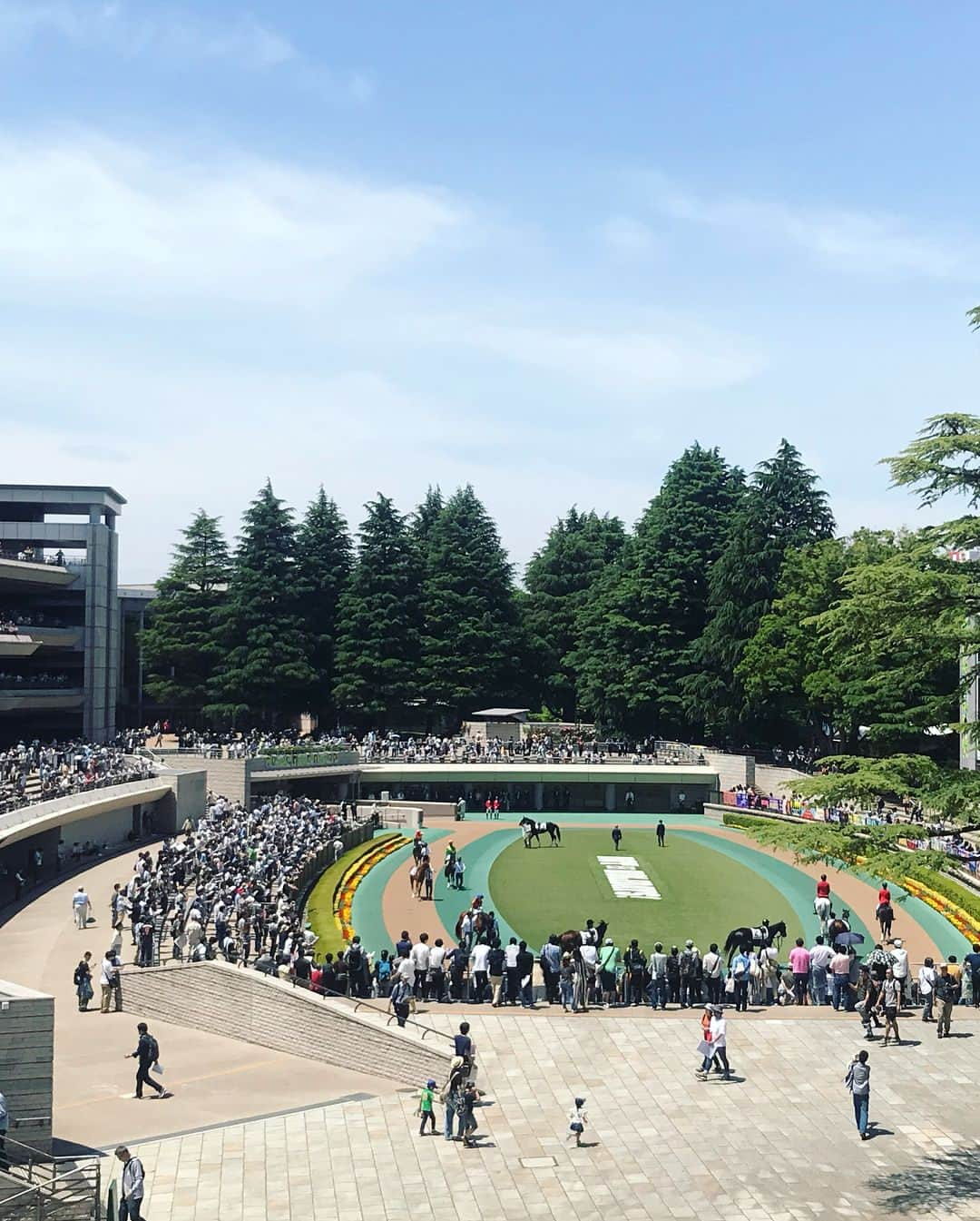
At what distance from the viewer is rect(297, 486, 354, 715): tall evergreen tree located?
7569 cm

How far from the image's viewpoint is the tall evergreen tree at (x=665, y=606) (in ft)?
241

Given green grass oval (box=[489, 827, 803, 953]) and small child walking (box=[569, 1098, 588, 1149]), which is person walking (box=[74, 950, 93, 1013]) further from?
green grass oval (box=[489, 827, 803, 953])

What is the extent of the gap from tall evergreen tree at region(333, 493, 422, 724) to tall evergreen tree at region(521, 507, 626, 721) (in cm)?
1096

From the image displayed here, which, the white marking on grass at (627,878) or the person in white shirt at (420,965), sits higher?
the person in white shirt at (420,965)

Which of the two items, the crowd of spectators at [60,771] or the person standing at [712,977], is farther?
the crowd of spectators at [60,771]

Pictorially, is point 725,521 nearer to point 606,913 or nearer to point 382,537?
point 382,537

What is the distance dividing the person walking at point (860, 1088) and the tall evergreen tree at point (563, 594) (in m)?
62.0

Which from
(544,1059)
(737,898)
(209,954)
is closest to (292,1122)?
(544,1059)

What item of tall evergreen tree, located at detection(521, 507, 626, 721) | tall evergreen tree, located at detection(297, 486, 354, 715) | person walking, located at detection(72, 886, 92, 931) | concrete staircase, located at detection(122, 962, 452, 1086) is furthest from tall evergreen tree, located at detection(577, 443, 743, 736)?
concrete staircase, located at detection(122, 962, 452, 1086)

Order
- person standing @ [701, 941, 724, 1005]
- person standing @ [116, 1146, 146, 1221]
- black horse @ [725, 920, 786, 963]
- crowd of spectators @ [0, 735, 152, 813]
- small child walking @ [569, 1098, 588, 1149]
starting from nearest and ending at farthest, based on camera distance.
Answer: person standing @ [116, 1146, 146, 1221]
small child walking @ [569, 1098, 588, 1149]
person standing @ [701, 941, 724, 1005]
black horse @ [725, 920, 786, 963]
crowd of spectators @ [0, 735, 152, 813]

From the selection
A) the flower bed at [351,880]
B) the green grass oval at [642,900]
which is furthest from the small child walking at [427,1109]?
the green grass oval at [642,900]

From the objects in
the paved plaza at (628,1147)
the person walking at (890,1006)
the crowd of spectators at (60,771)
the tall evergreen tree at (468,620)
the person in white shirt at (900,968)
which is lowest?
→ the paved plaza at (628,1147)

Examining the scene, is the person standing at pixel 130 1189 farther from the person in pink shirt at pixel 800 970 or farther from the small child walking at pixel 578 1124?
the person in pink shirt at pixel 800 970

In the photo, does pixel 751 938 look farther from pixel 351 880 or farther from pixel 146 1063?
pixel 351 880
